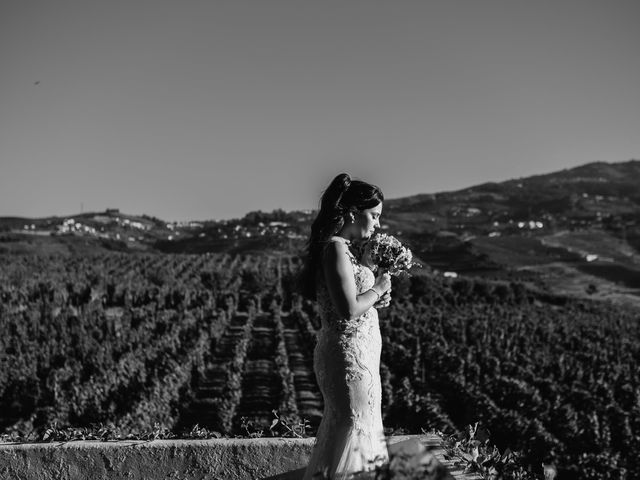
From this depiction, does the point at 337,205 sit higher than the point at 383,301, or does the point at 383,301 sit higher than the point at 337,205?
the point at 337,205

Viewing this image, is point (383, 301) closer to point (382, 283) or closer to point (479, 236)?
point (382, 283)

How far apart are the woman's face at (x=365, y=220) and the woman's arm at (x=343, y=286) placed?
166mm

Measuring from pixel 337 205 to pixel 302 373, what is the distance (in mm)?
27211

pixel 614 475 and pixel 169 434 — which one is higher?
pixel 169 434

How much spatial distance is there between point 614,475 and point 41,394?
1700 cm

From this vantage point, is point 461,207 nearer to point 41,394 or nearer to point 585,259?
point 585,259

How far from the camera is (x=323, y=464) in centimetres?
414

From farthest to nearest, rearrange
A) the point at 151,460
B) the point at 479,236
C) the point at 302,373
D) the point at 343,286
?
the point at 479,236 < the point at 302,373 < the point at 151,460 < the point at 343,286

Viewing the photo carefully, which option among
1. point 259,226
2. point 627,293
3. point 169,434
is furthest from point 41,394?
point 259,226

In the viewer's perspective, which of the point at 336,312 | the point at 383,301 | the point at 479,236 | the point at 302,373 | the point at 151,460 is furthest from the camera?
the point at 479,236

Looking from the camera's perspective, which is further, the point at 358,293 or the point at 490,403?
the point at 490,403

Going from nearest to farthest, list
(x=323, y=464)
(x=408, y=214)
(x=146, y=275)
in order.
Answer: (x=323, y=464) → (x=146, y=275) → (x=408, y=214)

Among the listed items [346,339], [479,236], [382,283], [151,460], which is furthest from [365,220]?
[479,236]

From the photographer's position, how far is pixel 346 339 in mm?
4129
